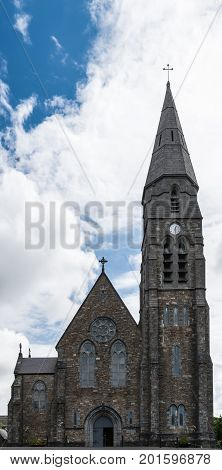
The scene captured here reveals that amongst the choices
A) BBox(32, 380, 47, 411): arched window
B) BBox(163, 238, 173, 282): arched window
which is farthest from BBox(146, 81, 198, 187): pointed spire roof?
BBox(32, 380, 47, 411): arched window

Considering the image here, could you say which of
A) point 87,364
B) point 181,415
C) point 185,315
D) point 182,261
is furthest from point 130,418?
point 182,261

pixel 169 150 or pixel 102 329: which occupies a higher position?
pixel 169 150

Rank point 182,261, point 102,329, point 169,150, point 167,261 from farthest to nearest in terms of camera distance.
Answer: point 169,150 < point 167,261 < point 182,261 < point 102,329

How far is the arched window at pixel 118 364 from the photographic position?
49250 mm

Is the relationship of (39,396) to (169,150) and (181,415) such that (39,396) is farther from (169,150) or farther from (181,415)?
(169,150)

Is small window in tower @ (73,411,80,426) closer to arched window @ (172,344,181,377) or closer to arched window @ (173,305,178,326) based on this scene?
arched window @ (172,344,181,377)

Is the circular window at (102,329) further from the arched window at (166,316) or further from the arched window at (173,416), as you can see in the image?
the arched window at (173,416)

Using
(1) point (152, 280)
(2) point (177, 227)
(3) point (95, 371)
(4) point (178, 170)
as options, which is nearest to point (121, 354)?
(3) point (95, 371)

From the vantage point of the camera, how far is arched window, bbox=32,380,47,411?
50.7 m

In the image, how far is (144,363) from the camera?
49000 millimetres

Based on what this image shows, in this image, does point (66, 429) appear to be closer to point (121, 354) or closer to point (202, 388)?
point (121, 354)

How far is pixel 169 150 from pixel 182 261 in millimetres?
10021

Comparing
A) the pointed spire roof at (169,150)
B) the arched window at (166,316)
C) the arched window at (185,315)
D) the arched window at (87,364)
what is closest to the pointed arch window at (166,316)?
the arched window at (166,316)
